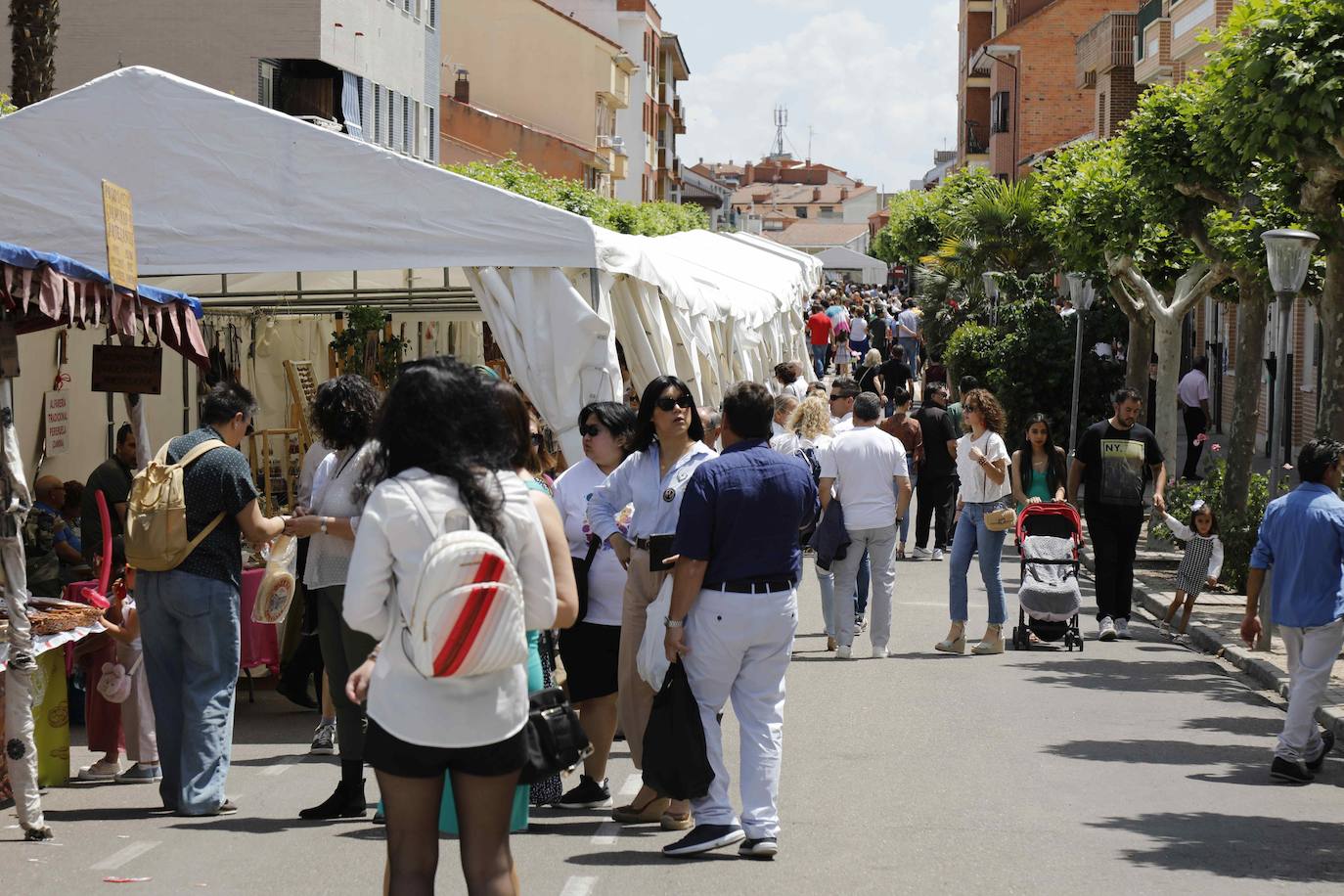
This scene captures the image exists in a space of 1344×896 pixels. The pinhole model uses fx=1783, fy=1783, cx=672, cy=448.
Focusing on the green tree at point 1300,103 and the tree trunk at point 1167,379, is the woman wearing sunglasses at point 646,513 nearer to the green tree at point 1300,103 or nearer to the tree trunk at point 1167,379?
the green tree at point 1300,103

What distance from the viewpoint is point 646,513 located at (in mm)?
7590

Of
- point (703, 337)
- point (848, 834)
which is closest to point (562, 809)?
point (848, 834)

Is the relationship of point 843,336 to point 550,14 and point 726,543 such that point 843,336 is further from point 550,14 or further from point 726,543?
point 726,543

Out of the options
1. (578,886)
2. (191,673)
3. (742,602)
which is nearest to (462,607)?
(578,886)

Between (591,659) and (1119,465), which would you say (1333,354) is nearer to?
(1119,465)

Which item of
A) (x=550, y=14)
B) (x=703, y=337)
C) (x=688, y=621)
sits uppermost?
(x=550, y=14)

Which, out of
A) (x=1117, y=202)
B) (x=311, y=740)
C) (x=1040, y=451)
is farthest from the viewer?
(x=1117, y=202)

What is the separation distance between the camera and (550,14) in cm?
6400

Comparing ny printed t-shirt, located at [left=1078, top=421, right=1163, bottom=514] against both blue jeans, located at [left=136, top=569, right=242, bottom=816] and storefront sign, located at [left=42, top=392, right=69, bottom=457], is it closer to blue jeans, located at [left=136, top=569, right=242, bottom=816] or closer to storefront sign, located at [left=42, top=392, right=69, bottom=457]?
blue jeans, located at [left=136, top=569, right=242, bottom=816]

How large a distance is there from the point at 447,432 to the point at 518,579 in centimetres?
43

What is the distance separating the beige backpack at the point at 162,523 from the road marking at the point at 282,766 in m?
1.51

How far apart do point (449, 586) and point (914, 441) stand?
1405 cm

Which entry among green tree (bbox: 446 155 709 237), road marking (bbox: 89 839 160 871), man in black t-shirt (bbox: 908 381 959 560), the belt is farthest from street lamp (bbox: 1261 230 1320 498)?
green tree (bbox: 446 155 709 237)

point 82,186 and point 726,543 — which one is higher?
point 82,186
